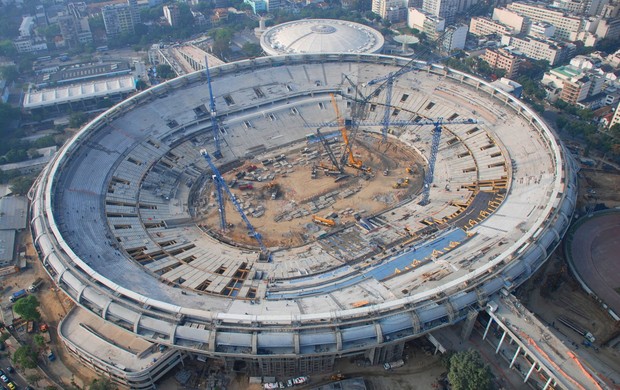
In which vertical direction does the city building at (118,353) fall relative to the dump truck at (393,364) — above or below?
above

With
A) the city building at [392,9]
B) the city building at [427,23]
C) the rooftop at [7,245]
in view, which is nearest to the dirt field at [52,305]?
the rooftop at [7,245]

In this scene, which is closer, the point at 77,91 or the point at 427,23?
the point at 77,91

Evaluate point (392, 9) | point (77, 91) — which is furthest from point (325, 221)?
point (392, 9)

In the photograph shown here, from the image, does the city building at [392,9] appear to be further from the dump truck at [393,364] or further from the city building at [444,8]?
the dump truck at [393,364]

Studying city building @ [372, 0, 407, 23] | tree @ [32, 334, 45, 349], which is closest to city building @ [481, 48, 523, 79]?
city building @ [372, 0, 407, 23]

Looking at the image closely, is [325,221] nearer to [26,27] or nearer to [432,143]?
[432,143]

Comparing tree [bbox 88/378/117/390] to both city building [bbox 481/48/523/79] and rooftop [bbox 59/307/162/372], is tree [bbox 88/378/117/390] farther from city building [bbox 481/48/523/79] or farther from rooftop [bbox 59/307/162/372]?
city building [bbox 481/48/523/79]

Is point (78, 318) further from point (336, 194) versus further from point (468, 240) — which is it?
point (468, 240)
